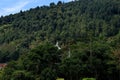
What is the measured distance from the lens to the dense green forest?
46.8 metres

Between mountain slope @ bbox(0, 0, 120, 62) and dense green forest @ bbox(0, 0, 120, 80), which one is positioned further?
mountain slope @ bbox(0, 0, 120, 62)

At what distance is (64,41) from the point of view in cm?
10238

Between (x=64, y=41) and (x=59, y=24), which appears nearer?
(x=64, y=41)

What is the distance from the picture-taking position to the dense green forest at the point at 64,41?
46781 mm

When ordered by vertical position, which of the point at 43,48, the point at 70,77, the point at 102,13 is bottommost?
the point at 70,77

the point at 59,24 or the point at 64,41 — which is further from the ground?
the point at 59,24

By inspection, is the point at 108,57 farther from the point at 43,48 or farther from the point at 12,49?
the point at 12,49

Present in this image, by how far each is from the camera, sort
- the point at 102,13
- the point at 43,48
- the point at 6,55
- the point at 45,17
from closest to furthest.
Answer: the point at 43,48 < the point at 6,55 < the point at 102,13 < the point at 45,17

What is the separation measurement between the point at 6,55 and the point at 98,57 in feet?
197

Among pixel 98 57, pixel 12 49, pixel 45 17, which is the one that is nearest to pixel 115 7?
pixel 45 17

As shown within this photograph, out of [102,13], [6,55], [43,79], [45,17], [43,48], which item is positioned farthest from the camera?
[45,17]

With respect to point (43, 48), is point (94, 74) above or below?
below

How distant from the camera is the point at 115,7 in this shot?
5276 inches

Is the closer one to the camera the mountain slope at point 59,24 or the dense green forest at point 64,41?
the dense green forest at point 64,41
